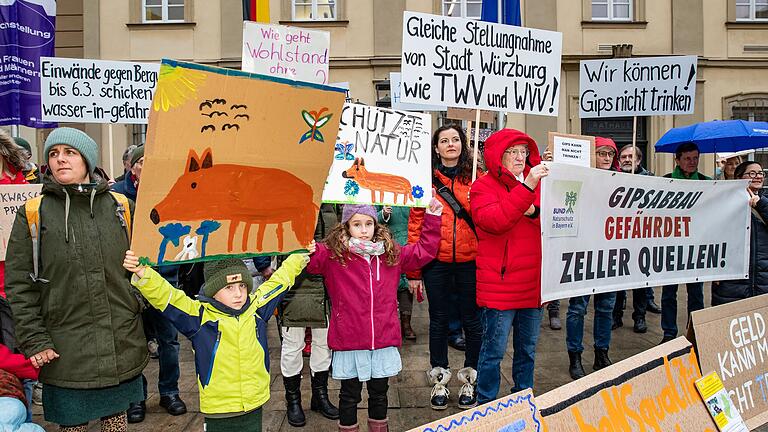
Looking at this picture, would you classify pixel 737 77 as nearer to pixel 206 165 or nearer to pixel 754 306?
pixel 754 306

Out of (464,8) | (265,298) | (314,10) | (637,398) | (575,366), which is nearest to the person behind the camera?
(637,398)

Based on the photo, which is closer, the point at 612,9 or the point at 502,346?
the point at 502,346

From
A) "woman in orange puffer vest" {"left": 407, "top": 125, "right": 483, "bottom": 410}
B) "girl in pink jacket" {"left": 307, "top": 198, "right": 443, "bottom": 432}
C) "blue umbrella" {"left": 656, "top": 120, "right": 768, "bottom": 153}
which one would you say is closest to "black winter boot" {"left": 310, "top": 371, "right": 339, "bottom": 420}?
"girl in pink jacket" {"left": 307, "top": 198, "right": 443, "bottom": 432}

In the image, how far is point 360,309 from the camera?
3352 mm

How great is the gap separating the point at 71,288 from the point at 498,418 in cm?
219

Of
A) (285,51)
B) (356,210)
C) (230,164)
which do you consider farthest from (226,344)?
(285,51)

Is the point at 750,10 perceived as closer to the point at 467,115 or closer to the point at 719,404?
the point at 467,115

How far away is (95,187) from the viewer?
9.43 feet

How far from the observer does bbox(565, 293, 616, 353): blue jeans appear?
472 centimetres

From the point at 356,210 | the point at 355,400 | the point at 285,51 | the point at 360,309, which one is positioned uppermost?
the point at 285,51

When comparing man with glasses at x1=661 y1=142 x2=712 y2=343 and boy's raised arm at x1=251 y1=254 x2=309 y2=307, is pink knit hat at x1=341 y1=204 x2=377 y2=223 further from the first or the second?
man with glasses at x1=661 y1=142 x2=712 y2=343

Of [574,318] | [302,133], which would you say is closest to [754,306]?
[574,318]

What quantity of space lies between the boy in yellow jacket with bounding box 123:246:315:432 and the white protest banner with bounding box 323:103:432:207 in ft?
2.90

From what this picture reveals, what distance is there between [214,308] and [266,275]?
1.10 metres
